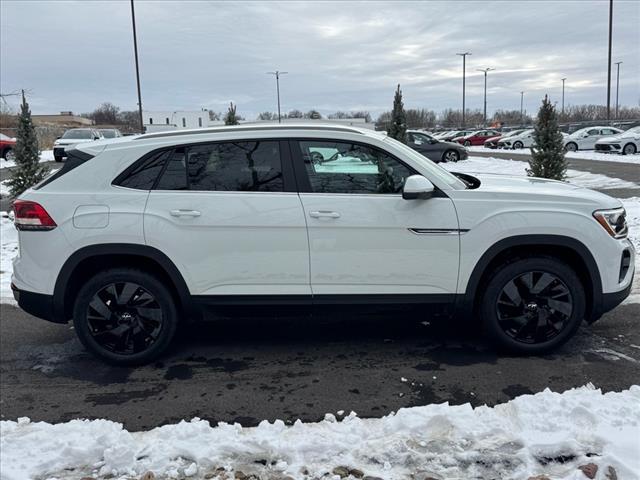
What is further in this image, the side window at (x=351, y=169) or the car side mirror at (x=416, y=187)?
the side window at (x=351, y=169)

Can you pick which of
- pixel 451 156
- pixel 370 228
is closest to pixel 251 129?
pixel 370 228

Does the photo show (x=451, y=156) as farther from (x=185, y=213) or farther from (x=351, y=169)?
(x=185, y=213)

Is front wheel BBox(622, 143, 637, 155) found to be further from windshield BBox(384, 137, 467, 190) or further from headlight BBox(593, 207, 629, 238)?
windshield BBox(384, 137, 467, 190)

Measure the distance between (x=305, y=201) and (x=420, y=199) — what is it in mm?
862

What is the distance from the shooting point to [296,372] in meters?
4.38

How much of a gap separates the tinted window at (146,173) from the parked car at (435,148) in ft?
66.2

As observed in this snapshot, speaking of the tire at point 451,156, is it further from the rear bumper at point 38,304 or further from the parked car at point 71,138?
the rear bumper at point 38,304

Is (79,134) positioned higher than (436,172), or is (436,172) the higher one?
(79,134)

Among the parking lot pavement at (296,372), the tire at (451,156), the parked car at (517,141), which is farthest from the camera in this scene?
the parked car at (517,141)

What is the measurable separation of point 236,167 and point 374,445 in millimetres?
2307

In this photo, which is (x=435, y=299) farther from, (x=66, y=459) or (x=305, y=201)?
(x=66, y=459)

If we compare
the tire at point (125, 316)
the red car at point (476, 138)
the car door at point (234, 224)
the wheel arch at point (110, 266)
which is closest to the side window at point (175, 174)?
the car door at point (234, 224)

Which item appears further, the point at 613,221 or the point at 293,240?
the point at 613,221

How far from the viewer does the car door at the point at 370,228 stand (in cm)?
424
